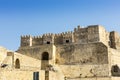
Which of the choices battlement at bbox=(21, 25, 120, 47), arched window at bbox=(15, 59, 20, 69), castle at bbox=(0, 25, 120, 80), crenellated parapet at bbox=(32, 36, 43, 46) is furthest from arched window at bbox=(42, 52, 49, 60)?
arched window at bbox=(15, 59, 20, 69)

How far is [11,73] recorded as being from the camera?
1830cm

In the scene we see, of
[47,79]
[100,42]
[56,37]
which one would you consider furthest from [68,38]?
[47,79]

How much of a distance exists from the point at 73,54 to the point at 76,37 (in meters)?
2.57

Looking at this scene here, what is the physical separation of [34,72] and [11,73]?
8.74 ft

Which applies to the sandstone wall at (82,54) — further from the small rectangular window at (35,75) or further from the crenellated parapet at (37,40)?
the small rectangular window at (35,75)

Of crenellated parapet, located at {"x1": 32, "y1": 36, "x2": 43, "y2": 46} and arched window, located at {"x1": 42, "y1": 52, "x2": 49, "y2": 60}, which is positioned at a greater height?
crenellated parapet, located at {"x1": 32, "y1": 36, "x2": 43, "y2": 46}

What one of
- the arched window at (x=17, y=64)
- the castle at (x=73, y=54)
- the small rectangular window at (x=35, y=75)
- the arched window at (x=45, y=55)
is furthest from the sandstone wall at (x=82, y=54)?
the small rectangular window at (x=35, y=75)

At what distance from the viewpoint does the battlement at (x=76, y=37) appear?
35625mm

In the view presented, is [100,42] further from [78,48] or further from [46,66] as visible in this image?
[46,66]

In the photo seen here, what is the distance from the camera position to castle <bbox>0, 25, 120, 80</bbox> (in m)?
31.9

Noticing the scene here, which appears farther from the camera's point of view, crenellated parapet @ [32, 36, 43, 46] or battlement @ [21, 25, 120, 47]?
crenellated parapet @ [32, 36, 43, 46]

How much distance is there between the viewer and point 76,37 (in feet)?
121

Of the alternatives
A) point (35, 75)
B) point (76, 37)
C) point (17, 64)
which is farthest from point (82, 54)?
point (35, 75)

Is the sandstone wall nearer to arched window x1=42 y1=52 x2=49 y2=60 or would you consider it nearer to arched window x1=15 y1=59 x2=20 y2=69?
arched window x1=42 y1=52 x2=49 y2=60
